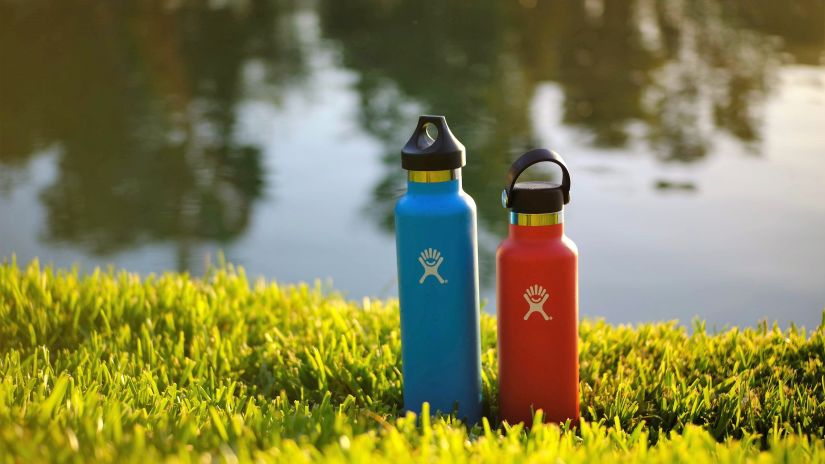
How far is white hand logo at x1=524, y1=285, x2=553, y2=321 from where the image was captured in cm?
255

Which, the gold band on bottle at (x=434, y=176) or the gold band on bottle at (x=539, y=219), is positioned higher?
the gold band on bottle at (x=434, y=176)

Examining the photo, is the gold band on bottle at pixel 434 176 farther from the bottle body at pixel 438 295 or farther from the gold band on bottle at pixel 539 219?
the gold band on bottle at pixel 539 219

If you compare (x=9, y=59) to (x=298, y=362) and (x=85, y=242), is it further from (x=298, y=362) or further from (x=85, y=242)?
(x=298, y=362)

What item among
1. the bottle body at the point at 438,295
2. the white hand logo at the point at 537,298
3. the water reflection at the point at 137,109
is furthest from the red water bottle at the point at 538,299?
the water reflection at the point at 137,109

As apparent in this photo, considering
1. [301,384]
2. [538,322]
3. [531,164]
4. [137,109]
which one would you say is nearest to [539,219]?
[531,164]

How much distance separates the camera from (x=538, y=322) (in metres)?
2.57

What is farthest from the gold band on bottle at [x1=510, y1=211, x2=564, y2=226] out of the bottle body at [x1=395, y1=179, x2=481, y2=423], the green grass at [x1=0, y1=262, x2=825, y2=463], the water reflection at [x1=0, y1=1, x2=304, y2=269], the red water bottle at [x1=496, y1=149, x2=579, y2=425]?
the water reflection at [x1=0, y1=1, x2=304, y2=269]

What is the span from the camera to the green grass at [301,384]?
81.7 inches

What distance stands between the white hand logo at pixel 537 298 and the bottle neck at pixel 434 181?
0.35 metres

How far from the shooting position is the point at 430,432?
7.08 ft

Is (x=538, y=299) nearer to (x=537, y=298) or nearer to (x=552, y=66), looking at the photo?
(x=537, y=298)

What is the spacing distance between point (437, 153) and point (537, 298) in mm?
464

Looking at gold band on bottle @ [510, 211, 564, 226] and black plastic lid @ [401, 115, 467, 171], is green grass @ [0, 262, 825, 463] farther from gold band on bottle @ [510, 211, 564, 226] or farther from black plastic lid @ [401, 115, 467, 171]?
black plastic lid @ [401, 115, 467, 171]

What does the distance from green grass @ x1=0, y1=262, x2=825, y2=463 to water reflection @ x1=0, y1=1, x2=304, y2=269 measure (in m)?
1.41
